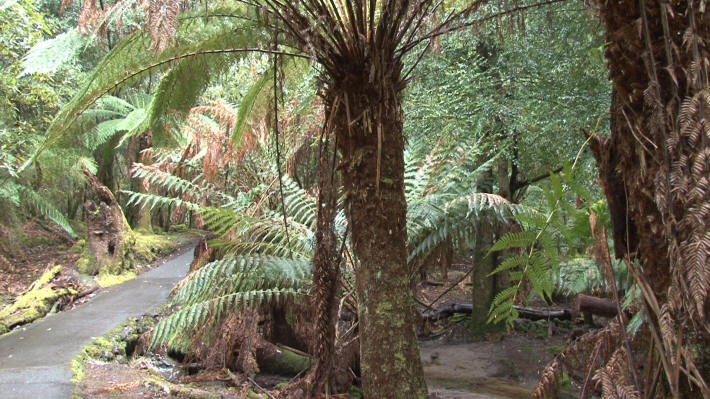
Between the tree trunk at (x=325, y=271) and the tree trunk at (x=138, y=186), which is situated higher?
the tree trunk at (x=138, y=186)

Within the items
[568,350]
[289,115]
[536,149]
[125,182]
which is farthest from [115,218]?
[125,182]

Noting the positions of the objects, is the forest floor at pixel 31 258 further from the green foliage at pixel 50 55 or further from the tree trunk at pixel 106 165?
the green foliage at pixel 50 55

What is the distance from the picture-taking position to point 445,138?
5836 millimetres

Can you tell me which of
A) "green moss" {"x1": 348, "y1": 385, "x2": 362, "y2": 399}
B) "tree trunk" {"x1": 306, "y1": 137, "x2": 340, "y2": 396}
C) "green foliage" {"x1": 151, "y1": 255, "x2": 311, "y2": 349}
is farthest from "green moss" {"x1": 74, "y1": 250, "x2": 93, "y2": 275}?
"tree trunk" {"x1": 306, "y1": 137, "x2": 340, "y2": 396}

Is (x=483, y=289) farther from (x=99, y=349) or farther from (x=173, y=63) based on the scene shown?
(x=173, y=63)

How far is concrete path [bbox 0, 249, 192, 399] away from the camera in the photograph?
3.59 metres

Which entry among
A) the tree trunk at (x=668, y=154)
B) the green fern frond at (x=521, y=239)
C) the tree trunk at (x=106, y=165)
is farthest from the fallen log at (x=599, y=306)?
the tree trunk at (x=106, y=165)

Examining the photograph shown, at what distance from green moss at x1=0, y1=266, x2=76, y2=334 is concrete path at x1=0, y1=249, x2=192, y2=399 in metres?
0.17

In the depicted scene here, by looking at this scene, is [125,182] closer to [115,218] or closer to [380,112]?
[115,218]

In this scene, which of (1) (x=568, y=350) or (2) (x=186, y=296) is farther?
(2) (x=186, y=296)

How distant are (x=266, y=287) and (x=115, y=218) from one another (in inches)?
215

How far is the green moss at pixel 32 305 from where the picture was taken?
566 cm

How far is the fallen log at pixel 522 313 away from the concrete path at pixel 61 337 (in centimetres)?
360

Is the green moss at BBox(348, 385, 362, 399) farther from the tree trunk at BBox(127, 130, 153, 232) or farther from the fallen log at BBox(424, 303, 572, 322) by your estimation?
the tree trunk at BBox(127, 130, 153, 232)
